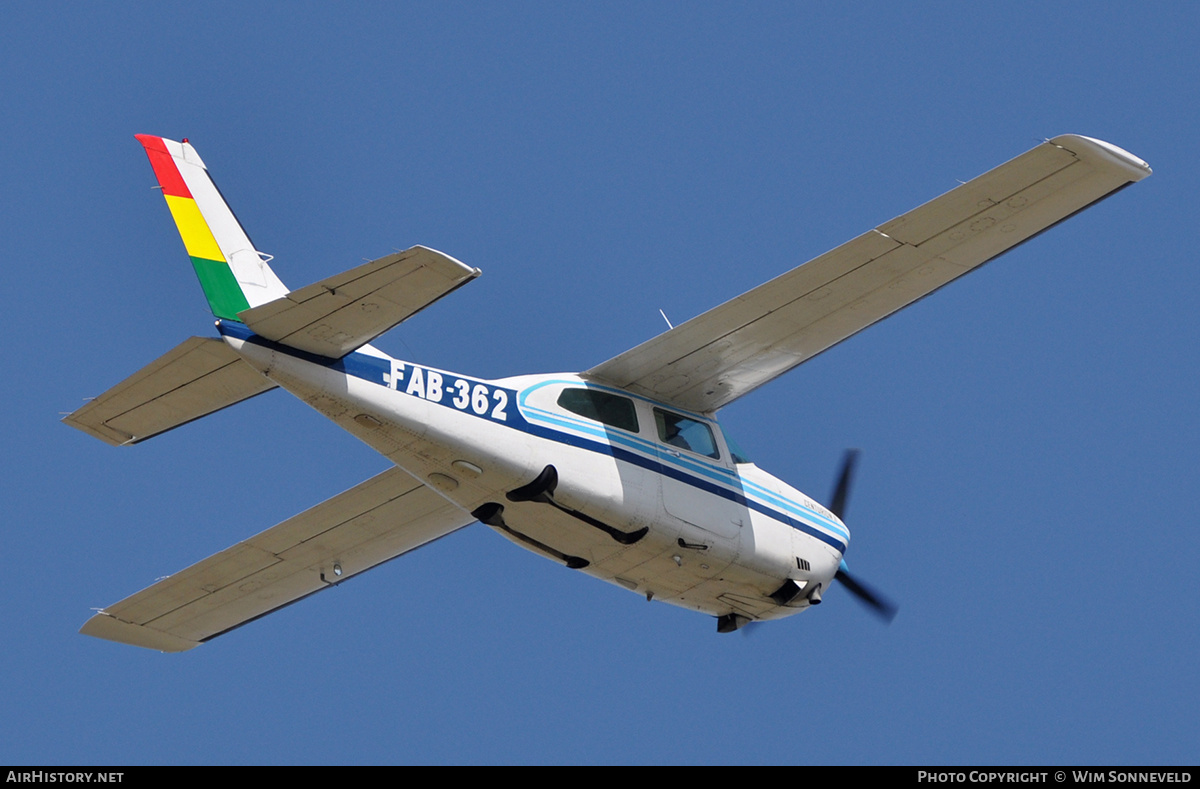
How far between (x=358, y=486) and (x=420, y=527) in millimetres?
1198

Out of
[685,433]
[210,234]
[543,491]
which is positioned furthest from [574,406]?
[210,234]

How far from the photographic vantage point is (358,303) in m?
15.6

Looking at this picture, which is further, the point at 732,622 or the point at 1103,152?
the point at 732,622

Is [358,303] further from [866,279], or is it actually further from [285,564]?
[285,564]

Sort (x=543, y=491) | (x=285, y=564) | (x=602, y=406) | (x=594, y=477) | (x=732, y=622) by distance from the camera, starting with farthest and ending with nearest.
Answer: (x=285, y=564) → (x=732, y=622) → (x=602, y=406) → (x=594, y=477) → (x=543, y=491)

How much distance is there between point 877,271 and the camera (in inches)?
719

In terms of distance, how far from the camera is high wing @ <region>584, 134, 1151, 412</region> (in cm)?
1731

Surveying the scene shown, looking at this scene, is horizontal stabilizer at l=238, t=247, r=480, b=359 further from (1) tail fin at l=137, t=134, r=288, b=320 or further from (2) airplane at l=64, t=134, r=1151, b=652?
(1) tail fin at l=137, t=134, r=288, b=320

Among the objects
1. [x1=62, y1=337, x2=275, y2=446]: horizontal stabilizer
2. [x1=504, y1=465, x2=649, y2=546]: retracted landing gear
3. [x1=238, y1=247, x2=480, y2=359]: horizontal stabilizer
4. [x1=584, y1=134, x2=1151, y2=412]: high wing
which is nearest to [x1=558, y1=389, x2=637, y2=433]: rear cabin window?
[x1=584, y1=134, x2=1151, y2=412]: high wing

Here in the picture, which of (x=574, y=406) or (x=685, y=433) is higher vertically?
(x=574, y=406)

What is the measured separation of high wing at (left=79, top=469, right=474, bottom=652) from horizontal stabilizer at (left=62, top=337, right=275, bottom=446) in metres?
3.66

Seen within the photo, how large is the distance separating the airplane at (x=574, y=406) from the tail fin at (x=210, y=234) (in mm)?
24

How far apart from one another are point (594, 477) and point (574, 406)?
0.97 m
